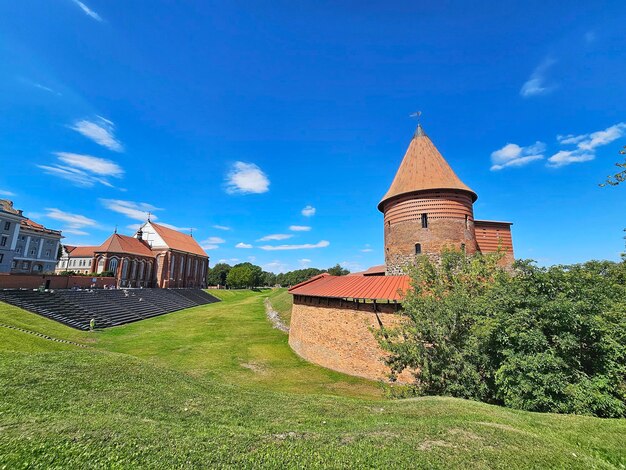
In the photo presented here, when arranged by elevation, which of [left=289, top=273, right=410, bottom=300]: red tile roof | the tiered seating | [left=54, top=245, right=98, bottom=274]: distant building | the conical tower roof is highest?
the conical tower roof

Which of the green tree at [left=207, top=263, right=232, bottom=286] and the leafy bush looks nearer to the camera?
the leafy bush

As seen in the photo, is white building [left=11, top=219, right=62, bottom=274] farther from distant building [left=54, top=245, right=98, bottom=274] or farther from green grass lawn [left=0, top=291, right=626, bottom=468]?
green grass lawn [left=0, top=291, right=626, bottom=468]

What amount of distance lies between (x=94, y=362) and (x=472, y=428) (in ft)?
29.2

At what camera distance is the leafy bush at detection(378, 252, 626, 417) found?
23.8ft

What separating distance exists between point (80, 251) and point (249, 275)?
39132mm

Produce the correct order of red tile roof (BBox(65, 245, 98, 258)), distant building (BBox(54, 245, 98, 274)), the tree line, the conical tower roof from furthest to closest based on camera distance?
the tree line
red tile roof (BBox(65, 245, 98, 258))
distant building (BBox(54, 245, 98, 274))
the conical tower roof

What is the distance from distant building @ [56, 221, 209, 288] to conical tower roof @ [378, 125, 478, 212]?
38.1m

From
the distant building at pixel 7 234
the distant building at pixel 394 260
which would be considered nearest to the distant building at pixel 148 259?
the distant building at pixel 7 234

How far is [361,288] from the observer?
14.6m

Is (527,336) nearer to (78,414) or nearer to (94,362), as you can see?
(78,414)

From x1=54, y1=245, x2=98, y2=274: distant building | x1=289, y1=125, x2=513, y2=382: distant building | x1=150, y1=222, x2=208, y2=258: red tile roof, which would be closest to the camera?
x1=289, y1=125, x2=513, y2=382: distant building

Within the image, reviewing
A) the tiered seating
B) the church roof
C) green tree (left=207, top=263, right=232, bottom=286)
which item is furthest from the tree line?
the tiered seating

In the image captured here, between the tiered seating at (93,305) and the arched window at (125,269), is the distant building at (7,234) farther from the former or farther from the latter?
the tiered seating at (93,305)

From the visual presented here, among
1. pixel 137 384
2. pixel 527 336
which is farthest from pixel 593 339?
pixel 137 384
